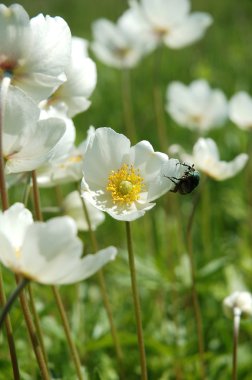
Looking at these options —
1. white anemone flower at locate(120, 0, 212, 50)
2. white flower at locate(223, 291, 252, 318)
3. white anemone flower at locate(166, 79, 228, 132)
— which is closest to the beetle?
white flower at locate(223, 291, 252, 318)

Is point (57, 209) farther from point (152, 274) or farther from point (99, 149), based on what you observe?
point (152, 274)

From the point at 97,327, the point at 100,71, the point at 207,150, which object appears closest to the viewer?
the point at 207,150

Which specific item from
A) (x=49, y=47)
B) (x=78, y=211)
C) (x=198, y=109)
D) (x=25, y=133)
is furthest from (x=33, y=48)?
(x=198, y=109)

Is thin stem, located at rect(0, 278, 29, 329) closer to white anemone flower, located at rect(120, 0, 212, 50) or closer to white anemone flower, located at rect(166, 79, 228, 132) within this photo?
white anemone flower, located at rect(166, 79, 228, 132)

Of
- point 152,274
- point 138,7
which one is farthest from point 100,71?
point 152,274

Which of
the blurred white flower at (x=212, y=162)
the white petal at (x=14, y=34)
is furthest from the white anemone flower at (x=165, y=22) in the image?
the white petal at (x=14, y=34)

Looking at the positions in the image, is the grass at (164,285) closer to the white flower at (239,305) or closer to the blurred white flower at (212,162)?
the white flower at (239,305)
